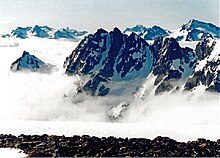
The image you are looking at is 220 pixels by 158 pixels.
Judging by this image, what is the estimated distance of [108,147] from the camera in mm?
62656

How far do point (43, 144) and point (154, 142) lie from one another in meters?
15.0

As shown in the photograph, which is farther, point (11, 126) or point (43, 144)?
point (11, 126)

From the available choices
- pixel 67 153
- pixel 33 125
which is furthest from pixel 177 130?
pixel 67 153

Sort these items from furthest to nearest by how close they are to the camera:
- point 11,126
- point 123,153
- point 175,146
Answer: point 11,126, point 175,146, point 123,153

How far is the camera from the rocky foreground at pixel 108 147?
197 ft

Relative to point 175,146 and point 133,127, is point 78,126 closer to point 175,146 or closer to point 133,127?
point 133,127

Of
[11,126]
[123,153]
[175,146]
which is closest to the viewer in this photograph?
[123,153]

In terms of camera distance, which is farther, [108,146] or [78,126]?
[78,126]

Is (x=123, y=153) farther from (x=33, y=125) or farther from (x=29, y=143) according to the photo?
(x=33, y=125)

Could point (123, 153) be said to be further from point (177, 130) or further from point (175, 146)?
point (177, 130)

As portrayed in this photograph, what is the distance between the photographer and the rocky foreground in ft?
197

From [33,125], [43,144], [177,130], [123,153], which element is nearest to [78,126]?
[33,125]

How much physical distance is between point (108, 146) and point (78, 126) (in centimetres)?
2720

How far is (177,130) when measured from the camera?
286 ft
